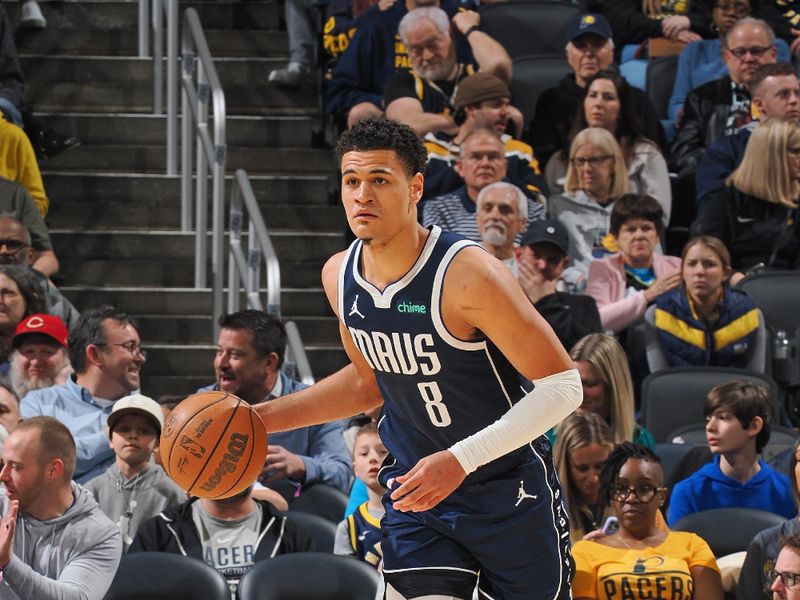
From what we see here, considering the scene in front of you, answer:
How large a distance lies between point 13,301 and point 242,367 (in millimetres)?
1350

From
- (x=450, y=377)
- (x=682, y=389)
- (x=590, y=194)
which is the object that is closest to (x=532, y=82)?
(x=590, y=194)

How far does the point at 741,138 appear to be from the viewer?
8.84 meters

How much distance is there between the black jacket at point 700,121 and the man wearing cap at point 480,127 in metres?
1.13

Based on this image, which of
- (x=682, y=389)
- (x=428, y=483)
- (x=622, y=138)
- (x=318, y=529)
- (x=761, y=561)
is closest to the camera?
(x=428, y=483)

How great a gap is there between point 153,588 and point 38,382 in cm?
198

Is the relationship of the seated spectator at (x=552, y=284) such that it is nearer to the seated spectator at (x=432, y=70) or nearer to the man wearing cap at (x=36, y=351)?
the seated spectator at (x=432, y=70)

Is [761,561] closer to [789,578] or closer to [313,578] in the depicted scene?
[789,578]

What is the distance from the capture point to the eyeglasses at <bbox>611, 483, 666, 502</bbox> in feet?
19.2

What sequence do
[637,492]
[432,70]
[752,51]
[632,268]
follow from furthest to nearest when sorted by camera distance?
[752,51] → [432,70] → [632,268] → [637,492]

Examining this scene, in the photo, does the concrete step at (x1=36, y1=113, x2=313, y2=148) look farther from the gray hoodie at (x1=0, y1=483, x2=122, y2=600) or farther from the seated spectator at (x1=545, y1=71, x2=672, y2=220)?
the gray hoodie at (x1=0, y1=483, x2=122, y2=600)

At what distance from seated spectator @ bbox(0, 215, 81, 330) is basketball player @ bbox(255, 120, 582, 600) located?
151 inches

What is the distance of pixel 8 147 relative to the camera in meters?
8.76

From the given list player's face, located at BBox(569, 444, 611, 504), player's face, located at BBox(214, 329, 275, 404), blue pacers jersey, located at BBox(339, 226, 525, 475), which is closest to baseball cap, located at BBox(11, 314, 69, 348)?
player's face, located at BBox(214, 329, 275, 404)

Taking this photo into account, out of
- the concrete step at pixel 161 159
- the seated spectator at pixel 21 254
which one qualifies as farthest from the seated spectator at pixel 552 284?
the concrete step at pixel 161 159
